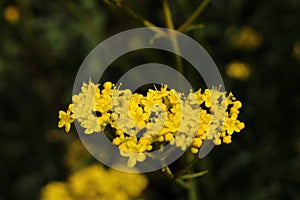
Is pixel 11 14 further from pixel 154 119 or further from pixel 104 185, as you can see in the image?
pixel 154 119

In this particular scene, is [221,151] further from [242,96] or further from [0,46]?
[0,46]

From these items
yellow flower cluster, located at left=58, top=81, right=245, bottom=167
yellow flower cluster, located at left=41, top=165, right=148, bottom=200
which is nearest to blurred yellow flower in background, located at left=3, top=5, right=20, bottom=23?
yellow flower cluster, located at left=41, top=165, right=148, bottom=200

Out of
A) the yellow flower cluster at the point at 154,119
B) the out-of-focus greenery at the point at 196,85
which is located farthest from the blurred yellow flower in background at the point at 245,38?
the yellow flower cluster at the point at 154,119

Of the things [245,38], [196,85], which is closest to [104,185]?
[196,85]

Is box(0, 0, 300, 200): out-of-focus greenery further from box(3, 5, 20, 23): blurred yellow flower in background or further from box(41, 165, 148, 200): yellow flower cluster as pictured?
box(41, 165, 148, 200): yellow flower cluster

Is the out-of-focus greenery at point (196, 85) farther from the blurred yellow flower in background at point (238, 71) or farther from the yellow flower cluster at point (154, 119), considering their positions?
the yellow flower cluster at point (154, 119)

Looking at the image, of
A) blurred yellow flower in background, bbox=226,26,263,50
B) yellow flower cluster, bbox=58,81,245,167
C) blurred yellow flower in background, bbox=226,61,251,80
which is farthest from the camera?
blurred yellow flower in background, bbox=226,26,263,50
